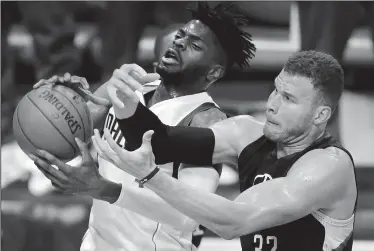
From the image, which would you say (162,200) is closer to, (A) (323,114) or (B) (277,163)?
(B) (277,163)

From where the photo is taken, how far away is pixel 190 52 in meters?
3.32

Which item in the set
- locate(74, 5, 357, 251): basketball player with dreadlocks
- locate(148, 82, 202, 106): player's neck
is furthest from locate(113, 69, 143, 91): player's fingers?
locate(148, 82, 202, 106): player's neck

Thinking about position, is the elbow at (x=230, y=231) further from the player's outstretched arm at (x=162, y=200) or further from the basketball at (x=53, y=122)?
the basketball at (x=53, y=122)

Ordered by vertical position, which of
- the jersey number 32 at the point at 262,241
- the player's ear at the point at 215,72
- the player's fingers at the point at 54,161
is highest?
the player's fingers at the point at 54,161

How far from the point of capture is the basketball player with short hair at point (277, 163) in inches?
93.0

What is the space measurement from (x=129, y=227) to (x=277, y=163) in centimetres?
88

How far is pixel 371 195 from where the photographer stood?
602cm

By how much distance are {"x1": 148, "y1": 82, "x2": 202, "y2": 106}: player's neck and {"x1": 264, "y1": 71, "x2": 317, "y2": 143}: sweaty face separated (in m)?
0.87

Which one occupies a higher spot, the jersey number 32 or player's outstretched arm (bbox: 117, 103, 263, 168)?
player's outstretched arm (bbox: 117, 103, 263, 168)

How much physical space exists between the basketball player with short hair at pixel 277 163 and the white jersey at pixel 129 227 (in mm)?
407

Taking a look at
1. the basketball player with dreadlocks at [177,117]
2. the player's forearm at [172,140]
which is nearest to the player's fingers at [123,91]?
the player's forearm at [172,140]

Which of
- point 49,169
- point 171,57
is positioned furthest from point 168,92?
point 49,169

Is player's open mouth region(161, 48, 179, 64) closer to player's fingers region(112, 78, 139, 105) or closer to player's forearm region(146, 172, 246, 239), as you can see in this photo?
player's fingers region(112, 78, 139, 105)

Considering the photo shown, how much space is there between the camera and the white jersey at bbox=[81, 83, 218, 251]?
10.4ft
